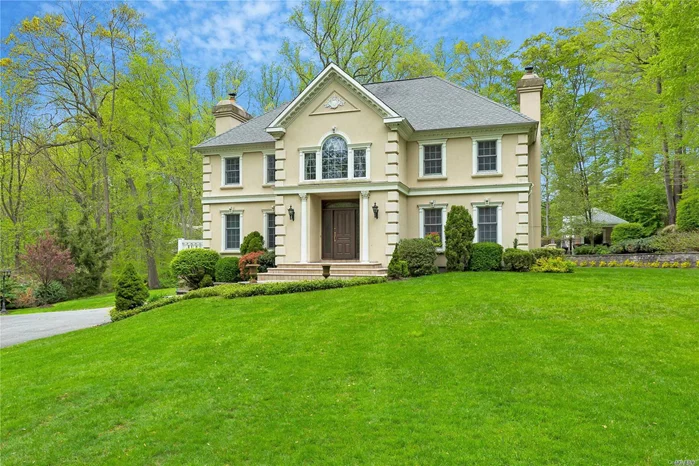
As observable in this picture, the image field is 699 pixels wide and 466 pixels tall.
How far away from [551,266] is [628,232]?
12.5 metres

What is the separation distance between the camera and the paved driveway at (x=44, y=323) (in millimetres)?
12867

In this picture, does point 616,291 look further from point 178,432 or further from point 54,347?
point 54,347

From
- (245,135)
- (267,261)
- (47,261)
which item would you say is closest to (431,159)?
(267,261)

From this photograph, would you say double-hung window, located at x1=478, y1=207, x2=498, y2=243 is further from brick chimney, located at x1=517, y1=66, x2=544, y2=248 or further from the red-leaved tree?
the red-leaved tree

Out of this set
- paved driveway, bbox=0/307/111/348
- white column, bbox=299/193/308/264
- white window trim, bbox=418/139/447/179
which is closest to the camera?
paved driveway, bbox=0/307/111/348

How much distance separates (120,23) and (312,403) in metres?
31.5

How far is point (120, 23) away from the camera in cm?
2823

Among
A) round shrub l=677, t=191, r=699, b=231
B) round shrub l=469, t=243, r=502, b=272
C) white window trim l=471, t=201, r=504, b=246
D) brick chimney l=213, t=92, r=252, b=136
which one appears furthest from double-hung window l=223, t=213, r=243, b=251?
round shrub l=677, t=191, r=699, b=231

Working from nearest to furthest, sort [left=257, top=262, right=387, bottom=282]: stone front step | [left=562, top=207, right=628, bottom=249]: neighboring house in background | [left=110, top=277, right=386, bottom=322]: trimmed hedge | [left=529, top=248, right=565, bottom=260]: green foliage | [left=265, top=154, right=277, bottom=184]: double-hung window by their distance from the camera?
[left=110, top=277, right=386, bottom=322]: trimmed hedge < [left=257, top=262, right=387, bottom=282]: stone front step < [left=529, top=248, right=565, bottom=260]: green foliage < [left=265, top=154, right=277, bottom=184]: double-hung window < [left=562, top=207, right=628, bottom=249]: neighboring house in background

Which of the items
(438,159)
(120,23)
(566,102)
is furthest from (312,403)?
(120,23)

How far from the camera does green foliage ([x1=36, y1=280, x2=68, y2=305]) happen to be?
71.4 ft

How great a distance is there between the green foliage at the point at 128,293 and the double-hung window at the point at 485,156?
14.4 m

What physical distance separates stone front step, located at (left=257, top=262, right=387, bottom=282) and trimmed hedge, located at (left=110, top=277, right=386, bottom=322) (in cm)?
116

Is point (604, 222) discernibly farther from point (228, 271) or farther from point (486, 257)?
point (228, 271)
